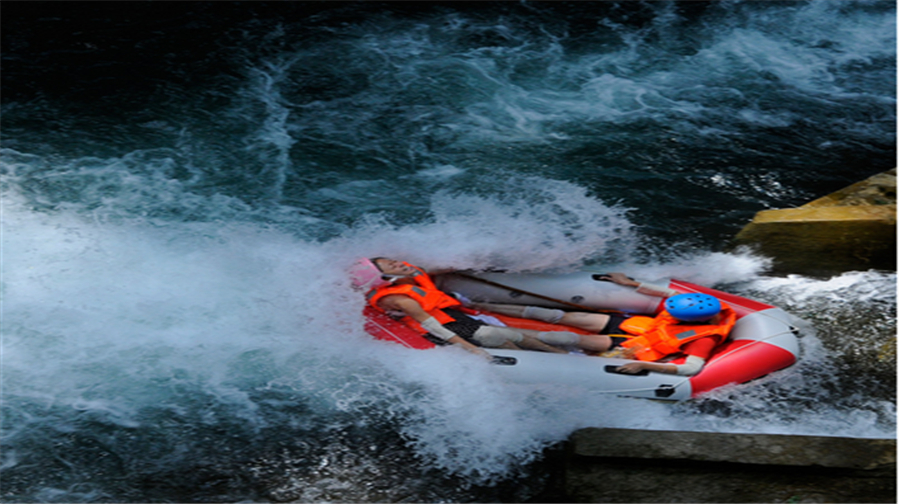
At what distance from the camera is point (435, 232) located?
23.3 feet

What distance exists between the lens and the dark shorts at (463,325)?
547 cm

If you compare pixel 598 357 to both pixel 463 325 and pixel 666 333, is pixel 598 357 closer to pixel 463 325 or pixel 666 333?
pixel 666 333

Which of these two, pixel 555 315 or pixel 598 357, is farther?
pixel 555 315

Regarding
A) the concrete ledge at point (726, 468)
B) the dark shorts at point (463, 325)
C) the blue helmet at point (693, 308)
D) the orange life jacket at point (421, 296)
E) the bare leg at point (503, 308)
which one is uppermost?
the blue helmet at point (693, 308)

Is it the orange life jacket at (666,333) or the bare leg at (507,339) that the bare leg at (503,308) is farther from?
the orange life jacket at (666,333)

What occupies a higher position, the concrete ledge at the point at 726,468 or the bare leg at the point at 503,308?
the bare leg at the point at 503,308

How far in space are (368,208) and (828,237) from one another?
414 centimetres

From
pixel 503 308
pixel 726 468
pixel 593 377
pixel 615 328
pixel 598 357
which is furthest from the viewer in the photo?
pixel 503 308

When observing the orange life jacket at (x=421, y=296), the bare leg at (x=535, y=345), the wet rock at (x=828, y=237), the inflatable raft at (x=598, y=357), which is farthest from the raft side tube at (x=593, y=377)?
the wet rock at (x=828, y=237)

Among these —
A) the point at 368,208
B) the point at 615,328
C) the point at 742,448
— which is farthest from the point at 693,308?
the point at 368,208

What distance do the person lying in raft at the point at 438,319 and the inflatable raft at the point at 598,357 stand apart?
0.34 feet

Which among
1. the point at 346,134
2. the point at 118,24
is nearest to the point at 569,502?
the point at 346,134

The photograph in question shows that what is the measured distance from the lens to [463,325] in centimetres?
554

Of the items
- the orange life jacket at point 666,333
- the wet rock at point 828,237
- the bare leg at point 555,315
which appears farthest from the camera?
the wet rock at point 828,237
